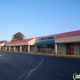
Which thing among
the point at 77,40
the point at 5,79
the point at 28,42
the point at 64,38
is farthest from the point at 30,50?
the point at 5,79

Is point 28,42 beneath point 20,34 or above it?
beneath

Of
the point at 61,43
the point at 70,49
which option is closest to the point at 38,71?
the point at 70,49

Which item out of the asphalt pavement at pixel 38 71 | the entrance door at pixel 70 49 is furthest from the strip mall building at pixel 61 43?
the asphalt pavement at pixel 38 71

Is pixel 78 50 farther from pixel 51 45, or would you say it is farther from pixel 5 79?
pixel 5 79

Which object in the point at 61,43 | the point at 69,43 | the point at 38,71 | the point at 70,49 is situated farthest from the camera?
the point at 61,43

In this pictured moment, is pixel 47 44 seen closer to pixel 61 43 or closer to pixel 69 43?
pixel 61 43

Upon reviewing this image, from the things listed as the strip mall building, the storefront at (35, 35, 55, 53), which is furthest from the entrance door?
the storefront at (35, 35, 55, 53)

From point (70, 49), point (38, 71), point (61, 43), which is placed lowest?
point (38, 71)

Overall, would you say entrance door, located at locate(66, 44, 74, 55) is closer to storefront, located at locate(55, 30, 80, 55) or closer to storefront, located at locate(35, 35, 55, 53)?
storefront, located at locate(55, 30, 80, 55)

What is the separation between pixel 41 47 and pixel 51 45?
7.44 metres

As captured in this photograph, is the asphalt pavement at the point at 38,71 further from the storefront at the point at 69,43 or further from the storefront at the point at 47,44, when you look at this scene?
the storefront at the point at 47,44

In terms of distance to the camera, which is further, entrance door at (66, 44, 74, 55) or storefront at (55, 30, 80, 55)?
entrance door at (66, 44, 74, 55)

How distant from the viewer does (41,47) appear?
184ft

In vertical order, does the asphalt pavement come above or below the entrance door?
below
